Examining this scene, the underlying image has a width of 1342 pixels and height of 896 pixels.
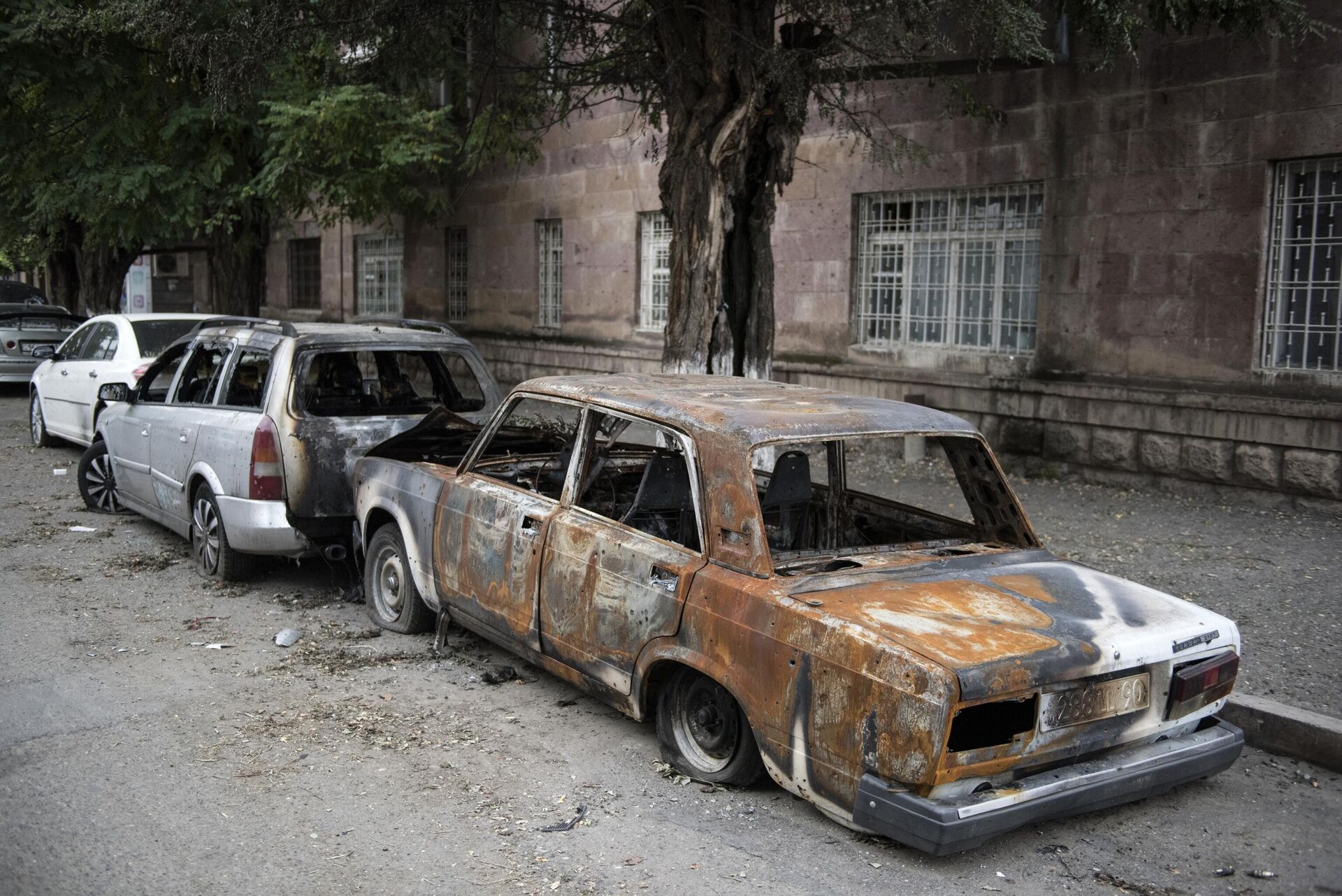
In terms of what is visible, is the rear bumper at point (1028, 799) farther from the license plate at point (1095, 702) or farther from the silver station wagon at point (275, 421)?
the silver station wagon at point (275, 421)

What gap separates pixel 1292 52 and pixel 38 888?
9.91m

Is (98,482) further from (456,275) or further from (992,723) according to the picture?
(456,275)

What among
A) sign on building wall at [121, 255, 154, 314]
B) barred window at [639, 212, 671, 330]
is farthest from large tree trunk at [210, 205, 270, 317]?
sign on building wall at [121, 255, 154, 314]

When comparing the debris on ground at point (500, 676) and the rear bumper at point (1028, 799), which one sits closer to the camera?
the rear bumper at point (1028, 799)

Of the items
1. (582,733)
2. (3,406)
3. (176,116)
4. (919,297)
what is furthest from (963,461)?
(3,406)

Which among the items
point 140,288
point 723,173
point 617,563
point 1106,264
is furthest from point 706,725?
point 140,288

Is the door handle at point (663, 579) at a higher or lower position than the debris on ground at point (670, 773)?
higher

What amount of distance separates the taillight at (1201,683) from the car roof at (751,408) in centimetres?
132

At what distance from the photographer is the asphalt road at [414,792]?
383 cm

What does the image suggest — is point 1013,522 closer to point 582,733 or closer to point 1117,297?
point 582,733

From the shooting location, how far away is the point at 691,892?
3707 mm

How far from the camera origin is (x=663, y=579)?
450 centimetres

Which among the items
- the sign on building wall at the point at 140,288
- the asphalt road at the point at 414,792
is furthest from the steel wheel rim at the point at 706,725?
the sign on building wall at the point at 140,288

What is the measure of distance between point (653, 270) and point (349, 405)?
9.24 metres
